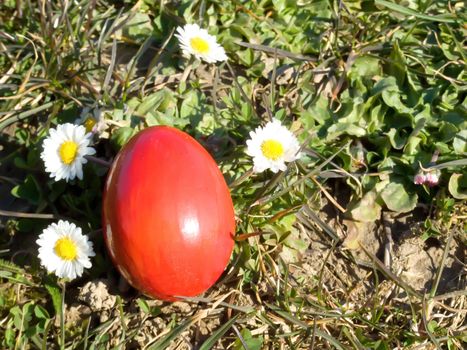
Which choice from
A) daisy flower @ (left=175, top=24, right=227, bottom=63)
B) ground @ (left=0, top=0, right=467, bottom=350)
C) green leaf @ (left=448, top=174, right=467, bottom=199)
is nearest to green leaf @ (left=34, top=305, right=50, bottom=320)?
ground @ (left=0, top=0, right=467, bottom=350)

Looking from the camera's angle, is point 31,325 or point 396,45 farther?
point 396,45

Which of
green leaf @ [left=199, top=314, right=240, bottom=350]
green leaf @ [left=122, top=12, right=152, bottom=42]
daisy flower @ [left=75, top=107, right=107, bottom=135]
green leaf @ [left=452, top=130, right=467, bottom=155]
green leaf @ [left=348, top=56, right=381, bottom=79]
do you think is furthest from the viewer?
green leaf @ [left=122, top=12, right=152, bottom=42]

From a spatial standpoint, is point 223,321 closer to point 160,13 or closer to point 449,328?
point 449,328

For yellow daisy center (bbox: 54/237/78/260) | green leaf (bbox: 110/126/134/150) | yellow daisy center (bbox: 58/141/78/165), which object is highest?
yellow daisy center (bbox: 58/141/78/165)

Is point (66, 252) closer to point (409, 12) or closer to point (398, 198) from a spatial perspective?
point (398, 198)

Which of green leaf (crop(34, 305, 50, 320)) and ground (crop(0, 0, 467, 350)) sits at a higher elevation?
ground (crop(0, 0, 467, 350))

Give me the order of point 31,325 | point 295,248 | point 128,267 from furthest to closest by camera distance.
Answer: point 295,248, point 31,325, point 128,267

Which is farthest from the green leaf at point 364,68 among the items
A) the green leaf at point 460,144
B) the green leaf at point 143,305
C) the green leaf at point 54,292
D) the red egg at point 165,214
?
the green leaf at point 54,292

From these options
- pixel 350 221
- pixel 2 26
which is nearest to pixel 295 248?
pixel 350 221

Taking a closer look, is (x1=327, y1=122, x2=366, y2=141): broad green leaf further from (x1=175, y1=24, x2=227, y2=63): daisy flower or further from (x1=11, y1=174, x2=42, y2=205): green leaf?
(x1=11, y1=174, x2=42, y2=205): green leaf
